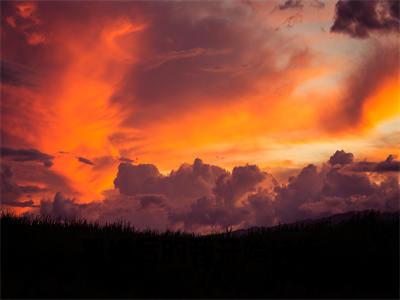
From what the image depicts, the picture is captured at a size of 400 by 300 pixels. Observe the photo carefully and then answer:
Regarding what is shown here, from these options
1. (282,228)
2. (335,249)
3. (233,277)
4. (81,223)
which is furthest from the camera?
(81,223)

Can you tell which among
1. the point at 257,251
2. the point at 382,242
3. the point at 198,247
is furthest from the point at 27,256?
the point at 382,242

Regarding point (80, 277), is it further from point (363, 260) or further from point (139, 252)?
point (363, 260)

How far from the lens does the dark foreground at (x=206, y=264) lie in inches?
522

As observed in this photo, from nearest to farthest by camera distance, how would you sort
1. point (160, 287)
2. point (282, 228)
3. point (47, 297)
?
point (47, 297), point (160, 287), point (282, 228)

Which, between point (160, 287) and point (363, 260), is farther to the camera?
point (363, 260)

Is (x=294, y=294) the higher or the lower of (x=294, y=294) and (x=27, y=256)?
the lower

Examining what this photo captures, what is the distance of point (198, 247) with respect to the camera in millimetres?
17062

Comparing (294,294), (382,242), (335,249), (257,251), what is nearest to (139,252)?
(257,251)

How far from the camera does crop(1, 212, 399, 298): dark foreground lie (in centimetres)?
1326

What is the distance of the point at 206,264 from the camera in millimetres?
15523

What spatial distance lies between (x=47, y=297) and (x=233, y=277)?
5.05m

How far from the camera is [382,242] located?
15914 mm

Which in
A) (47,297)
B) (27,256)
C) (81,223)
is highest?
(81,223)

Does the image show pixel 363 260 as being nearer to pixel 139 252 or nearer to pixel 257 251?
pixel 257 251
